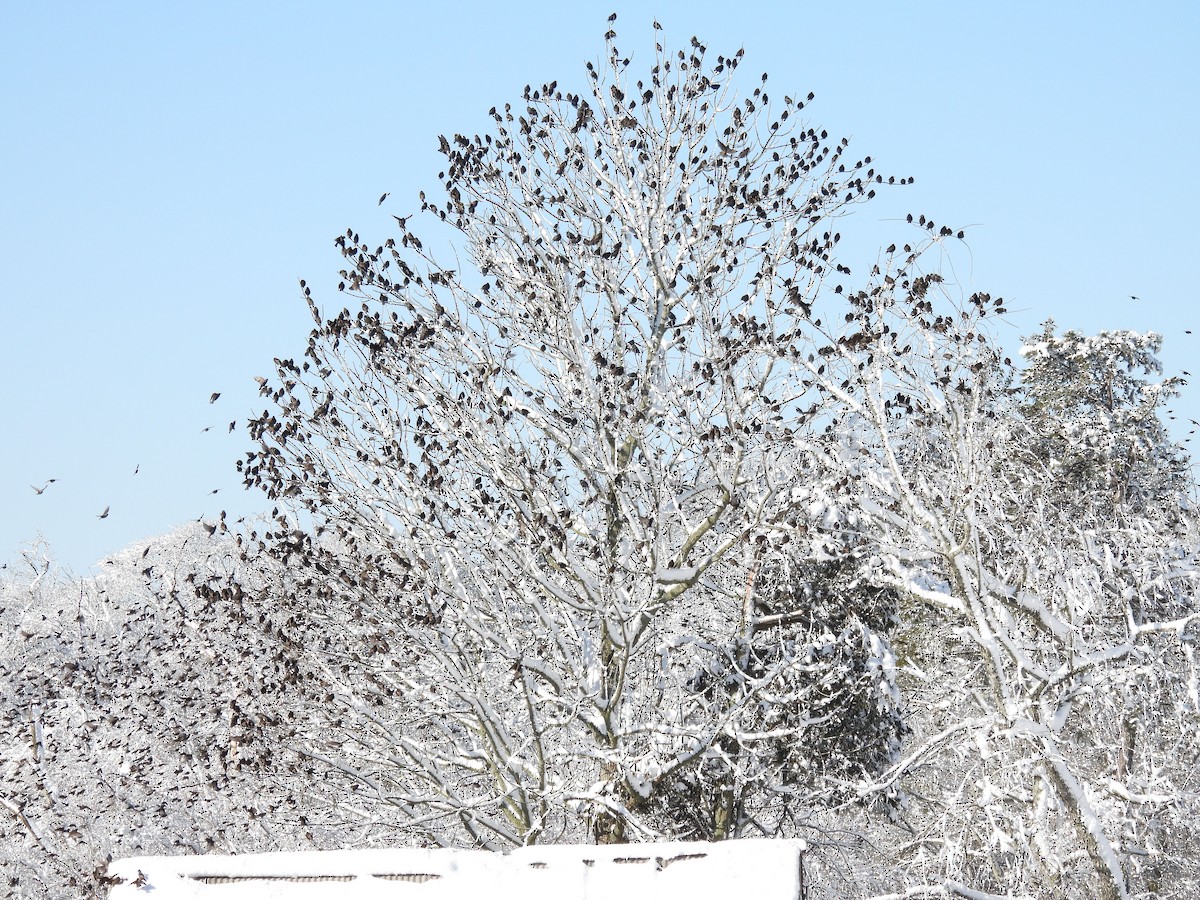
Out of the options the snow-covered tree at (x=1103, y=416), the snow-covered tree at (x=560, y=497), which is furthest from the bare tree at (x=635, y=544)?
the snow-covered tree at (x=1103, y=416)

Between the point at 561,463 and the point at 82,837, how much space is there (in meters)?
14.2

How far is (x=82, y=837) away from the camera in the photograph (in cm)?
1975

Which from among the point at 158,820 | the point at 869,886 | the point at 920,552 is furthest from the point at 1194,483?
the point at 158,820

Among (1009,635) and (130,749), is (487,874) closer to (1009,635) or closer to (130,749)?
(1009,635)

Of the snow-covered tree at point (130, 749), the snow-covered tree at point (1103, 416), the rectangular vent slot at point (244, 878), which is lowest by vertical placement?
the rectangular vent slot at point (244, 878)

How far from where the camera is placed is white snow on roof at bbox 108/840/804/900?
18.8ft

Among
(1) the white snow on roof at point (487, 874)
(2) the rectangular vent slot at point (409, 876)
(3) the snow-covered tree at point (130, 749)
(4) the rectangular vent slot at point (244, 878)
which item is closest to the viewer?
(1) the white snow on roof at point (487, 874)

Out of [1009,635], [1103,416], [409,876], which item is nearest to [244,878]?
[409,876]

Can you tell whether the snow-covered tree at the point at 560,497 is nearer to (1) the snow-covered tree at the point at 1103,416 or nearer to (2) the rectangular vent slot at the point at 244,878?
(2) the rectangular vent slot at the point at 244,878

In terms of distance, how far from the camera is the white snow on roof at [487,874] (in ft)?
18.8

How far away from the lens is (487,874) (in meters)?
6.15

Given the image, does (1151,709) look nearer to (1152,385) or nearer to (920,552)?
(920,552)

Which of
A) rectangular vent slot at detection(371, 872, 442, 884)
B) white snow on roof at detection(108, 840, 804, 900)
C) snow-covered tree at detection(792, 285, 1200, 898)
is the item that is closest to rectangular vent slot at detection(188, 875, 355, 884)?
white snow on roof at detection(108, 840, 804, 900)

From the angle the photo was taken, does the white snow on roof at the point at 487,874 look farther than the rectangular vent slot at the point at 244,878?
No
